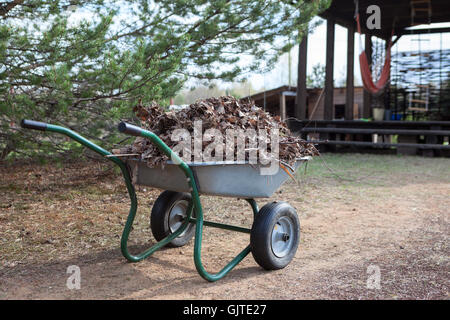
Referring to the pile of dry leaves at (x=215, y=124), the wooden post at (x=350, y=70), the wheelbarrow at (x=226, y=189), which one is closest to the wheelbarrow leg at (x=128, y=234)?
the wheelbarrow at (x=226, y=189)

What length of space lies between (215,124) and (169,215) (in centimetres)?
96

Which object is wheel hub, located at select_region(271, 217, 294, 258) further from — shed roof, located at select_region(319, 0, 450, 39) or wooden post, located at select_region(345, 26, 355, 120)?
wooden post, located at select_region(345, 26, 355, 120)

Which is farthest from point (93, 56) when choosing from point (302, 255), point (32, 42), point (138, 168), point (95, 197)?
point (302, 255)

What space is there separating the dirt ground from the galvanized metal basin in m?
0.59

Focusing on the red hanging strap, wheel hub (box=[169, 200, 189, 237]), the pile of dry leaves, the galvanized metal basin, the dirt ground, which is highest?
the red hanging strap

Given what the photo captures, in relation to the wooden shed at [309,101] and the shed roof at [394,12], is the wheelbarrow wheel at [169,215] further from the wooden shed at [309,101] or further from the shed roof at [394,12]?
the wooden shed at [309,101]

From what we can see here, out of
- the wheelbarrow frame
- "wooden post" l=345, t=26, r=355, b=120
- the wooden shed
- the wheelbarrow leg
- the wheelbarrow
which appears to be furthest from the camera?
the wooden shed

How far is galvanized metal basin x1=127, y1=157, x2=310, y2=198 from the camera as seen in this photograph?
256 centimetres

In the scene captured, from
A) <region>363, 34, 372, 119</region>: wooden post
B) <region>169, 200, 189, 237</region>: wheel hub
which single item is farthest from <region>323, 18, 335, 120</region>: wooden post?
<region>169, 200, 189, 237</region>: wheel hub

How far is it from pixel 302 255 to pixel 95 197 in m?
2.95

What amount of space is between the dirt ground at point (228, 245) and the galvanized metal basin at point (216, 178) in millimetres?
591

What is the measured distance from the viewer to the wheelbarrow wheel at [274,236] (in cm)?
275

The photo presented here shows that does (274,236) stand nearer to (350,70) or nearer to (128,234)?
(128,234)

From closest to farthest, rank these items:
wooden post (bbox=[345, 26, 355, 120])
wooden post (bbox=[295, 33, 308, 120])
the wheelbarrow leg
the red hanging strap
Result: the wheelbarrow leg < the red hanging strap < wooden post (bbox=[295, 33, 308, 120]) < wooden post (bbox=[345, 26, 355, 120])
